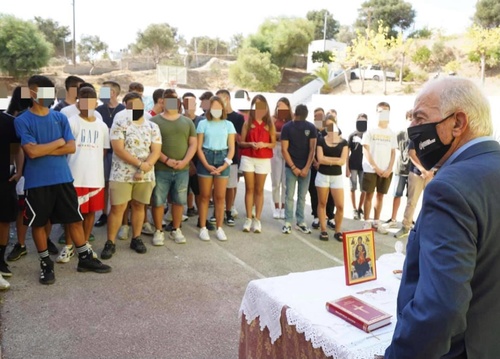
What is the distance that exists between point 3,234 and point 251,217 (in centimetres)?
343

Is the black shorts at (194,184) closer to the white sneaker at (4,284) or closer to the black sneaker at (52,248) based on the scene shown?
the black sneaker at (52,248)

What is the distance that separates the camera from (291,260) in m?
5.32

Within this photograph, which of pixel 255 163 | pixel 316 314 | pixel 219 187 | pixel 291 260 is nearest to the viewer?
pixel 316 314

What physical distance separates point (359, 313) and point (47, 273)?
3353 mm

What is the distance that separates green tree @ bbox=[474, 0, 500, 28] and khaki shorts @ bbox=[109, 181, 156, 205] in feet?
180

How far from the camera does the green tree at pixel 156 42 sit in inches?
2131

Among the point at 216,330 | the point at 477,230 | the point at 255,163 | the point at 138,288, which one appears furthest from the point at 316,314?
the point at 255,163

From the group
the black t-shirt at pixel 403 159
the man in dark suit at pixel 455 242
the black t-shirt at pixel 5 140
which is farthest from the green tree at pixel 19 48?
the man in dark suit at pixel 455 242

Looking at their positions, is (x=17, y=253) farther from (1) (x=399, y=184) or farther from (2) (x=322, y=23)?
(2) (x=322, y=23)

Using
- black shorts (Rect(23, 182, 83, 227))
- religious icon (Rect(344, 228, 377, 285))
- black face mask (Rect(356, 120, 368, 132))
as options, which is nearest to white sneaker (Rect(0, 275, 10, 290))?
black shorts (Rect(23, 182, 83, 227))

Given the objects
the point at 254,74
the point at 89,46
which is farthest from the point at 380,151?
the point at 89,46

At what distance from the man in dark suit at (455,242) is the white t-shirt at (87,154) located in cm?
396

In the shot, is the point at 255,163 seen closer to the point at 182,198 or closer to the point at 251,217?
the point at 251,217

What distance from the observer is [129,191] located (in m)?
5.02
